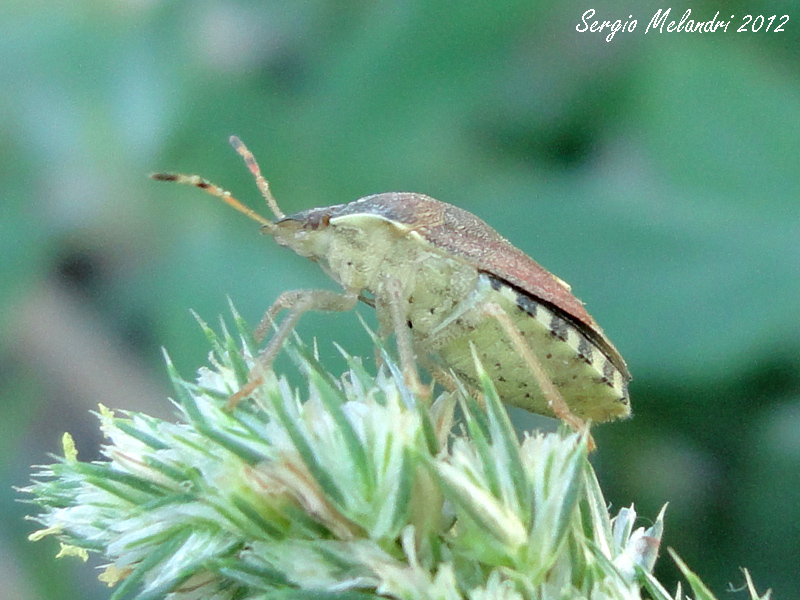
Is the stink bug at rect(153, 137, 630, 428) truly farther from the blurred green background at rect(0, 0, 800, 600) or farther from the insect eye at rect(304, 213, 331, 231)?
the blurred green background at rect(0, 0, 800, 600)

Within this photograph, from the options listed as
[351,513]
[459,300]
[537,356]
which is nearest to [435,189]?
[459,300]

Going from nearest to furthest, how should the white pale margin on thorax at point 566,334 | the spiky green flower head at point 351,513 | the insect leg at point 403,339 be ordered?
the spiky green flower head at point 351,513
the insect leg at point 403,339
the white pale margin on thorax at point 566,334

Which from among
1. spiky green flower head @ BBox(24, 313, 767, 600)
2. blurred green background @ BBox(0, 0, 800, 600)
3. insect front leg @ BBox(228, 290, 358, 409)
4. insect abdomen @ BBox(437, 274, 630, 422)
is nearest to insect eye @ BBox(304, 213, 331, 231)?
insect front leg @ BBox(228, 290, 358, 409)

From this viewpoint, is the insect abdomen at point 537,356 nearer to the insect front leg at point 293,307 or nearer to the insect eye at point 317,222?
the insect front leg at point 293,307

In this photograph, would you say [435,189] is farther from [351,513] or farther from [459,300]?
[351,513]

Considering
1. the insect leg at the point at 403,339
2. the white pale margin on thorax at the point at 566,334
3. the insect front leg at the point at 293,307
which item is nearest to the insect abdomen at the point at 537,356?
the white pale margin on thorax at the point at 566,334

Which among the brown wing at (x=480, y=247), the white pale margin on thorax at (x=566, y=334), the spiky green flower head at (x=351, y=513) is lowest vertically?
the spiky green flower head at (x=351, y=513)
